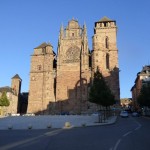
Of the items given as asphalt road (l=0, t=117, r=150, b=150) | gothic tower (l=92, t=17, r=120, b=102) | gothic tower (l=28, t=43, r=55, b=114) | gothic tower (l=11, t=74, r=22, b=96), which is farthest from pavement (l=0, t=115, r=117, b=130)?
gothic tower (l=11, t=74, r=22, b=96)

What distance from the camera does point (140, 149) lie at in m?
10.0

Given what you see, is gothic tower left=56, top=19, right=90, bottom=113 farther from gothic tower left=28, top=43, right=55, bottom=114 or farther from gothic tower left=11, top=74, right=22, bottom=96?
gothic tower left=11, top=74, right=22, bottom=96

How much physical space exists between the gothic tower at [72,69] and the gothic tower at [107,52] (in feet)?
9.02

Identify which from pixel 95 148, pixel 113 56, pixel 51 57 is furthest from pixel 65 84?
pixel 95 148

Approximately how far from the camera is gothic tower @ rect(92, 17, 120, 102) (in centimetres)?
6594

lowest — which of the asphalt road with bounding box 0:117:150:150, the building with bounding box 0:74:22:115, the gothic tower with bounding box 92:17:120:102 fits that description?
the asphalt road with bounding box 0:117:150:150

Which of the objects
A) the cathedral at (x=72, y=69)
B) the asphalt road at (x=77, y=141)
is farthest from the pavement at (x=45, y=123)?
the cathedral at (x=72, y=69)

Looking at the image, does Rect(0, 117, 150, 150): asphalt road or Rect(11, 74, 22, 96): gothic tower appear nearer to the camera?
Rect(0, 117, 150, 150): asphalt road

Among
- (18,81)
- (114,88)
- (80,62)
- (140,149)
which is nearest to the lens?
(140,149)

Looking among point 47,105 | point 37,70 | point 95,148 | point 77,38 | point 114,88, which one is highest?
point 77,38

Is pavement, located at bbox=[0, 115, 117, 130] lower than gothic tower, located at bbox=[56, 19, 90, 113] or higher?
lower

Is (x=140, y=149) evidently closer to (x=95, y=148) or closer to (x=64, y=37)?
(x=95, y=148)

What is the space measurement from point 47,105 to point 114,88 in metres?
17.5

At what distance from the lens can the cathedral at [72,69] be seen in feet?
220
